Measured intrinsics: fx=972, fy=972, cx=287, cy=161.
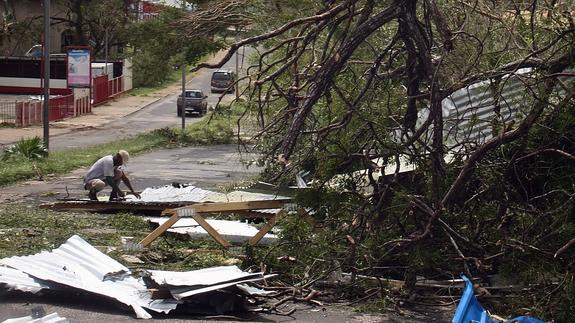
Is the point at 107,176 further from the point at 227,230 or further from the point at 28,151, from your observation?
the point at 28,151

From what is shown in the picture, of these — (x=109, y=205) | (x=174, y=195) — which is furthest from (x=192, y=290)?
(x=174, y=195)

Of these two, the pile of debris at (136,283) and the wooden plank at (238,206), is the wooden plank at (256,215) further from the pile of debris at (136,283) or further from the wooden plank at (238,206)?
the pile of debris at (136,283)

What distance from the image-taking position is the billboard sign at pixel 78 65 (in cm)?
4222

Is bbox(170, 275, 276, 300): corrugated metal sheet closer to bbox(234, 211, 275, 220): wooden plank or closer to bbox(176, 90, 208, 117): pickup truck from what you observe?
bbox(234, 211, 275, 220): wooden plank

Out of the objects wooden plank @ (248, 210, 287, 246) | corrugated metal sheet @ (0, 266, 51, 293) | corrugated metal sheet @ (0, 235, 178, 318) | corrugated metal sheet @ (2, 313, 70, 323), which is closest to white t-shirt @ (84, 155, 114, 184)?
wooden plank @ (248, 210, 287, 246)

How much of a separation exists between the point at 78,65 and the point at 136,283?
33530mm

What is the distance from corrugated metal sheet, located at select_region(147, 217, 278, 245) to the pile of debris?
2.77 metres

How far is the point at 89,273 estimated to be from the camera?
404 inches

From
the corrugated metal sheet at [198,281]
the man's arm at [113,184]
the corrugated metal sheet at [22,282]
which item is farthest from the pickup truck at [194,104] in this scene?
the corrugated metal sheet at [198,281]

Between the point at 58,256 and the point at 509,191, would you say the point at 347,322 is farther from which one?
the point at 58,256

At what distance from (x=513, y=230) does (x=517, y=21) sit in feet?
11.4

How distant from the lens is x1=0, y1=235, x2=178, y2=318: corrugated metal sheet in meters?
9.48

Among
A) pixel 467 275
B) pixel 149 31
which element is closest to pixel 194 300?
pixel 467 275

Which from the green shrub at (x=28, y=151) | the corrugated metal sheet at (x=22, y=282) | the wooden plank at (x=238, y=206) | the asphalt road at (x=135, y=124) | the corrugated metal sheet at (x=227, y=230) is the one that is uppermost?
the wooden plank at (x=238, y=206)
